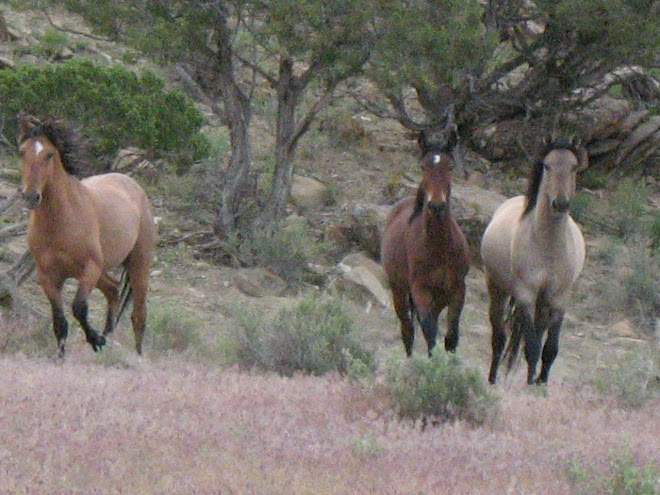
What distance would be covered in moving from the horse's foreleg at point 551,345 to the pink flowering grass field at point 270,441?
2.29 m

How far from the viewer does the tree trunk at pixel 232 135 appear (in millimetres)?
18422

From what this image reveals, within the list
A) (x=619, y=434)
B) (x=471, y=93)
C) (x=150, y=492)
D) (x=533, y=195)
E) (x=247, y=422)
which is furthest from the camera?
(x=471, y=93)

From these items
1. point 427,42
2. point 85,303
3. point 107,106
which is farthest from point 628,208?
point 85,303

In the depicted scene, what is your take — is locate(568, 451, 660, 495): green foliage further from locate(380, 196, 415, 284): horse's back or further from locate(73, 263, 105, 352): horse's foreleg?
locate(380, 196, 415, 284): horse's back

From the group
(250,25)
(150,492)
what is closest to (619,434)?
(150,492)

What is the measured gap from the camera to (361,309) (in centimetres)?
1700

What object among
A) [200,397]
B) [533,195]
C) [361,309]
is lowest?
[361,309]

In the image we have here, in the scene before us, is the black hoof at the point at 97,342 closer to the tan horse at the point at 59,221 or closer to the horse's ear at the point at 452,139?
the tan horse at the point at 59,221

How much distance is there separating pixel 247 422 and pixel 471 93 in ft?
56.0

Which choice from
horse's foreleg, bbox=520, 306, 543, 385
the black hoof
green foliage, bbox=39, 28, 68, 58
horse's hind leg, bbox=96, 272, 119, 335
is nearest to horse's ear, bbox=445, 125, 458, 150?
horse's foreleg, bbox=520, 306, 543, 385

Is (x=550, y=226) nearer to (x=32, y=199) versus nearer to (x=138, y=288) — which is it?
(x=138, y=288)

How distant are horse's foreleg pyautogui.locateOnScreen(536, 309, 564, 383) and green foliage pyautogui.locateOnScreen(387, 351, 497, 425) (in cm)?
340

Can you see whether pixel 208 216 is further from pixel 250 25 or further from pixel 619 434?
pixel 619 434

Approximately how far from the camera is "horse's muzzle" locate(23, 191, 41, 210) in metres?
9.71
